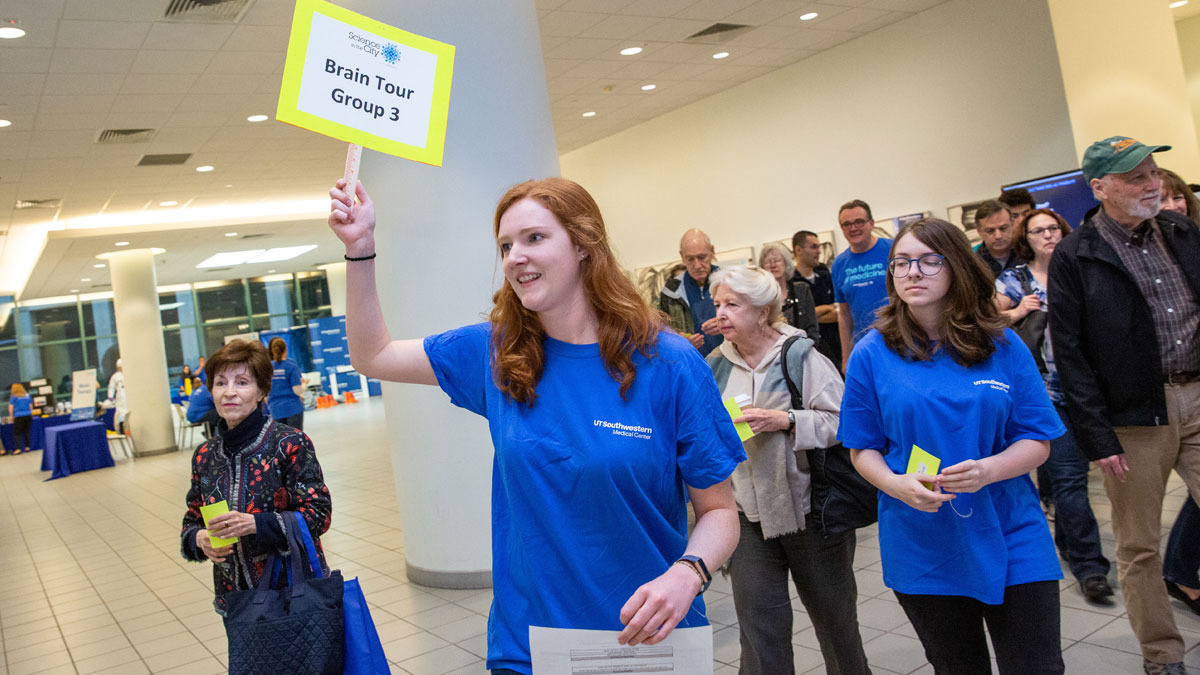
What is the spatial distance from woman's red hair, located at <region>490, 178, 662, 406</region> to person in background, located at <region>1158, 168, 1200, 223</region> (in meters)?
3.20

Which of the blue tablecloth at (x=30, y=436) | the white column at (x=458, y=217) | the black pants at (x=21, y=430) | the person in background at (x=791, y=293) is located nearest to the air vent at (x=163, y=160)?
the white column at (x=458, y=217)

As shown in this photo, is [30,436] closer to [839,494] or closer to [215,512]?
[215,512]

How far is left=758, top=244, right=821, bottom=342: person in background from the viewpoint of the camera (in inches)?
225

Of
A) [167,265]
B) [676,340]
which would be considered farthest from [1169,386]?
[167,265]

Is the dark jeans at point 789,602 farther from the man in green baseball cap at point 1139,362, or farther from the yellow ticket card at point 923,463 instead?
the man in green baseball cap at point 1139,362

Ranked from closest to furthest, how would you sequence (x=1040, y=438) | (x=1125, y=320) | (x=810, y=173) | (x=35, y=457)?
(x=1040, y=438)
(x=1125, y=320)
(x=810, y=173)
(x=35, y=457)

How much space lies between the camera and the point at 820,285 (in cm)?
716

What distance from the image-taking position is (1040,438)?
2.19m

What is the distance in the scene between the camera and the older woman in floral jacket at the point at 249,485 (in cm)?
279

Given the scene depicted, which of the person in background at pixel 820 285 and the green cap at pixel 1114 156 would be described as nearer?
the green cap at pixel 1114 156

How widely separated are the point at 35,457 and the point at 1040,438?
23954 mm

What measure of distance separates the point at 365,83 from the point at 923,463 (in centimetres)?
147

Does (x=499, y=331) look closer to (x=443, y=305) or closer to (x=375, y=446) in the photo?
(x=443, y=305)

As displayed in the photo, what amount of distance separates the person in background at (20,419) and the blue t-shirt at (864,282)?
22949 mm
